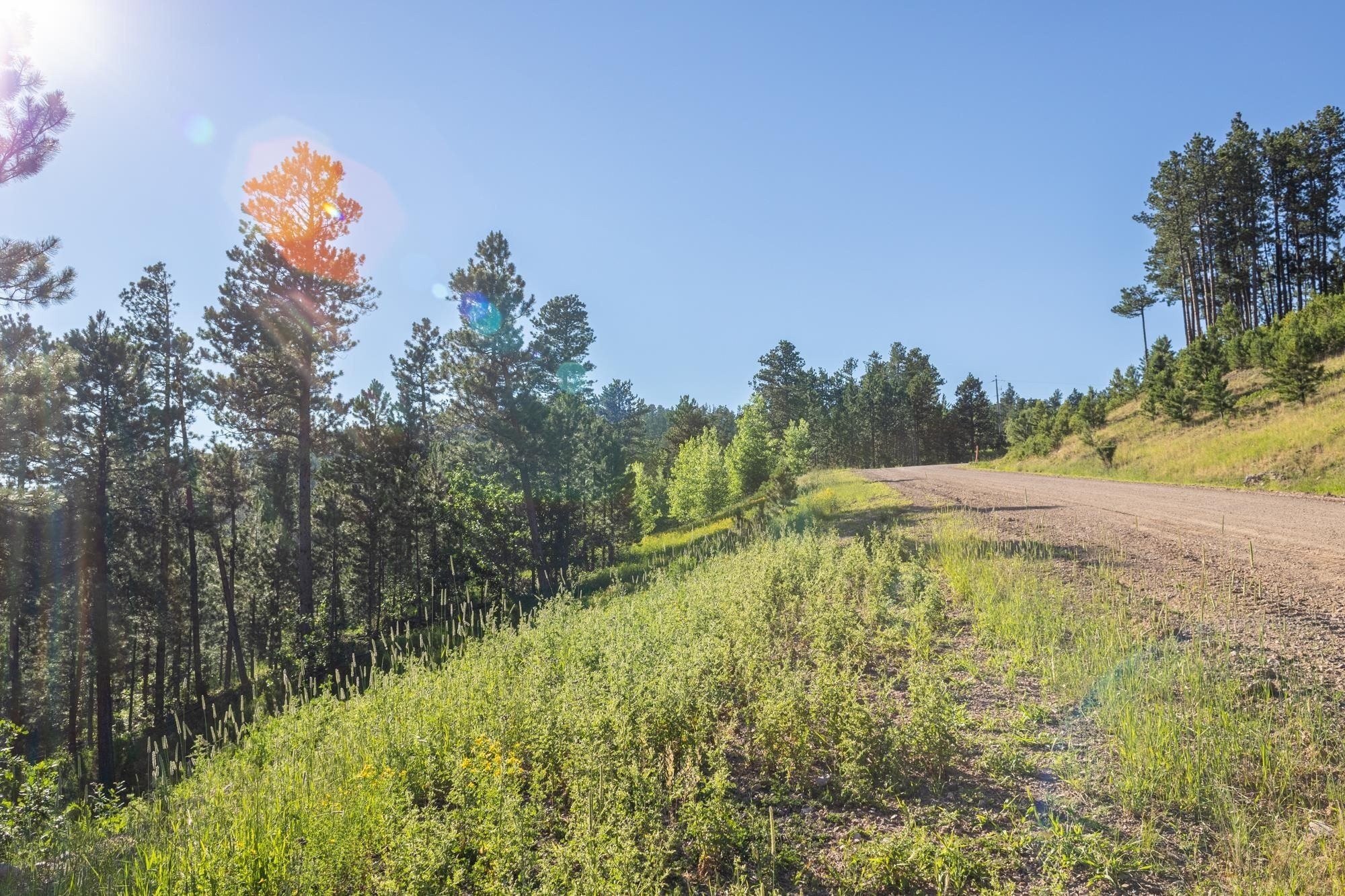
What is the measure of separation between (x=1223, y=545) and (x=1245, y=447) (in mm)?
14835

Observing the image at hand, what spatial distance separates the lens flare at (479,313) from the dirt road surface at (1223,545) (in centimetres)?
1581

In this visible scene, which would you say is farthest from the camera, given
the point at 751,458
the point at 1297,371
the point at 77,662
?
the point at 751,458

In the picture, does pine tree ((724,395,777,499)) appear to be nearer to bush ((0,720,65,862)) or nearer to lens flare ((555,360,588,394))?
lens flare ((555,360,588,394))

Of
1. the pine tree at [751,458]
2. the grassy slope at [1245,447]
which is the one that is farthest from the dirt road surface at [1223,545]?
the pine tree at [751,458]

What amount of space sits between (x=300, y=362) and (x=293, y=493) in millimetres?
12738

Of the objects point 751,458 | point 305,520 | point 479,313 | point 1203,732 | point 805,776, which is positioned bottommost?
point 805,776

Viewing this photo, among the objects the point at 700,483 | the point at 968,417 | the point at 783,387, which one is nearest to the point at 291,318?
the point at 700,483

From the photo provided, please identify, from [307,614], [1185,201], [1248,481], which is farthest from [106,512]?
[1185,201]

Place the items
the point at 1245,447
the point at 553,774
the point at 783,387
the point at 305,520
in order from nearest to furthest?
the point at 553,774, the point at 305,520, the point at 1245,447, the point at 783,387

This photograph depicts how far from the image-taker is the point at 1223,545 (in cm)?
684

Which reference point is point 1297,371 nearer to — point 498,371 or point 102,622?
point 498,371

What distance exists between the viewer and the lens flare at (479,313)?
Result: 21625mm

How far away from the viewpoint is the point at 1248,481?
47.9ft

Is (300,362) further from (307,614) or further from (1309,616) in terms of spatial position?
(1309,616)
